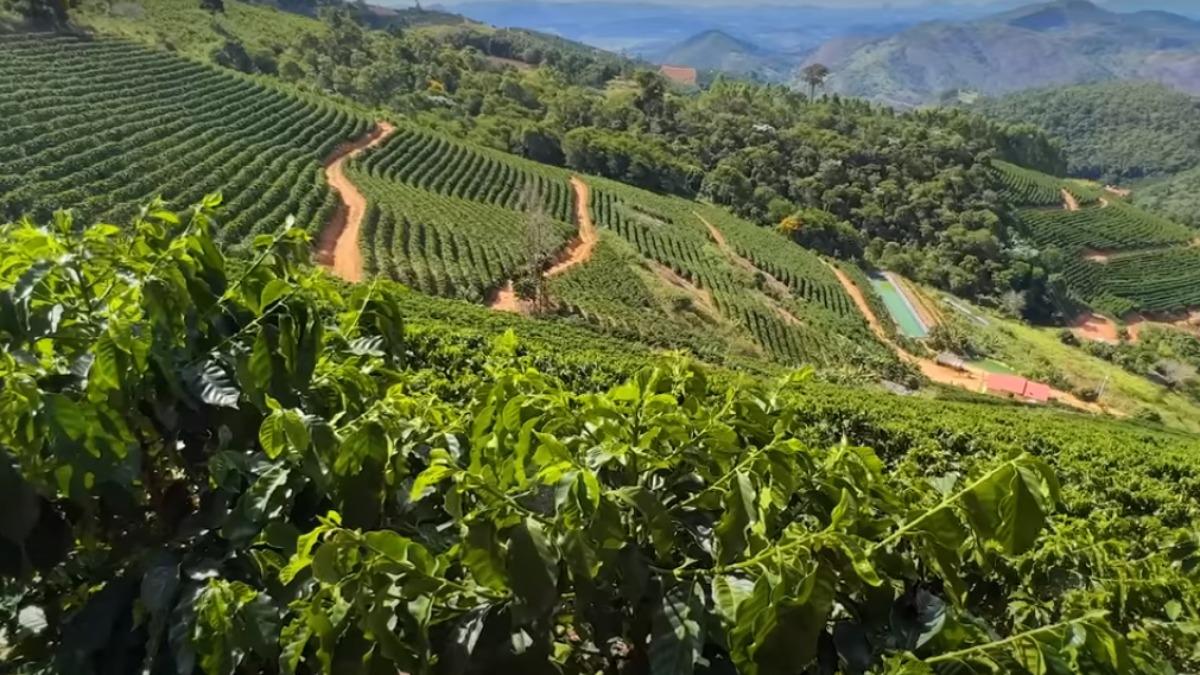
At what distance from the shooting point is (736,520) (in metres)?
1.95

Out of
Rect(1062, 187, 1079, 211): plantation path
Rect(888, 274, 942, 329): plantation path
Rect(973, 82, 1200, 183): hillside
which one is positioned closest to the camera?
Rect(888, 274, 942, 329): plantation path

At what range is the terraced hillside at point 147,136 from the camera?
104 feet

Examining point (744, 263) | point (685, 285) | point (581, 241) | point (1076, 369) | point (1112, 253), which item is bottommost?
point (1112, 253)

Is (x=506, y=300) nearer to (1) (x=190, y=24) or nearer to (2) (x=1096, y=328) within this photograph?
(1) (x=190, y=24)

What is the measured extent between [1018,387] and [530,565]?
151ft

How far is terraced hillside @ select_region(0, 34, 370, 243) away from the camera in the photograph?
31.8m

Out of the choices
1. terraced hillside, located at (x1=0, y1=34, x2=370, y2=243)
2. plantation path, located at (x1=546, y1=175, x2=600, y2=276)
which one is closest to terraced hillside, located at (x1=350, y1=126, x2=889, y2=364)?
plantation path, located at (x1=546, y1=175, x2=600, y2=276)

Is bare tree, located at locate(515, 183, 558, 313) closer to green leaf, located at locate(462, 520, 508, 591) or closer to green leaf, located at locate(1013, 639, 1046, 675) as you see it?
green leaf, located at locate(462, 520, 508, 591)

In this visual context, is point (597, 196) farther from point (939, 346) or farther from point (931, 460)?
point (931, 460)

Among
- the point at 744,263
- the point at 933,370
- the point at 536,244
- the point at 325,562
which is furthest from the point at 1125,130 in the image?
the point at 325,562

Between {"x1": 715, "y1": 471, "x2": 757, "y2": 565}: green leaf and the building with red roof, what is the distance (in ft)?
133

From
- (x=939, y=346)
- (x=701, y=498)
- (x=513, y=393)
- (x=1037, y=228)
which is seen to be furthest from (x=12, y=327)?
(x=1037, y=228)

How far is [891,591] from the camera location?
2057mm

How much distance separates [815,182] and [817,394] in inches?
2539
